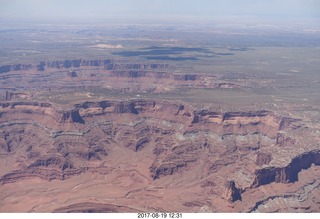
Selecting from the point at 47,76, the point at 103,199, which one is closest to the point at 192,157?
the point at 103,199

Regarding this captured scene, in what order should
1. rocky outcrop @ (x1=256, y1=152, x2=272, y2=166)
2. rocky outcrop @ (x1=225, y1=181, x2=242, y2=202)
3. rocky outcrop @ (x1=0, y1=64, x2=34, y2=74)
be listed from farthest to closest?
1. rocky outcrop @ (x1=0, y1=64, x2=34, y2=74)
2. rocky outcrop @ (x1=256, y1=152, x2=272, y2=166)
3. rocky outcrop @ (x1=225, y1=181, x2=242, y2=202)

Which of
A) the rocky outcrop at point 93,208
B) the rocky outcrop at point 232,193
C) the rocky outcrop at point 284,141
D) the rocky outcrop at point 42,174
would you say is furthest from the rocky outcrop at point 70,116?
the rocky outcrop at point 232,193

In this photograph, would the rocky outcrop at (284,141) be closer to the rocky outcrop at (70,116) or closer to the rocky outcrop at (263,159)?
the rocky outcrop at (263,159)

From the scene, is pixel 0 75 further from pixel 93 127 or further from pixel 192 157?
pixel 192 157

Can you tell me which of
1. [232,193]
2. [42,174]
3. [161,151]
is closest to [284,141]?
[161,151]

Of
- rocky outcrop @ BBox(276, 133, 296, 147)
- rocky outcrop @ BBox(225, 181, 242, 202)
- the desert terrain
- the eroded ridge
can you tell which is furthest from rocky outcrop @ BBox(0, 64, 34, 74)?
rocky outcrop @ BBox(225, 181, 242, 202)

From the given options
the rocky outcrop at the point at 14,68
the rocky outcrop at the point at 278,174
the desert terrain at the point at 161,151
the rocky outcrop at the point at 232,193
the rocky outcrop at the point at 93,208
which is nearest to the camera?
the rocky outcrop at the point at 232,193

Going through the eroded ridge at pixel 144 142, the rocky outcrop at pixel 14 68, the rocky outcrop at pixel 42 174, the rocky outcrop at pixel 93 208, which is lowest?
the rocky outcrop at pixel 42 174

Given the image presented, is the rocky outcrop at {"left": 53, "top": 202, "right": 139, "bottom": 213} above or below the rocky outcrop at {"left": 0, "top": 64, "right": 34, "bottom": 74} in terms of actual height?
below

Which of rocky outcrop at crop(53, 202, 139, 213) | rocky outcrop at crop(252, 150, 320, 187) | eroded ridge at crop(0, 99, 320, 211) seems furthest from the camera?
eroded ridge at crop(0, 99, 320, 211)

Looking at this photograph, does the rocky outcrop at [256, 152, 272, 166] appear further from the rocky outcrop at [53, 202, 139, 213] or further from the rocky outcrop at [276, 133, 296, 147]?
the rocky outcrop at [53, 202, 139, 213]

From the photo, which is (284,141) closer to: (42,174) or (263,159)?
(263,159)
